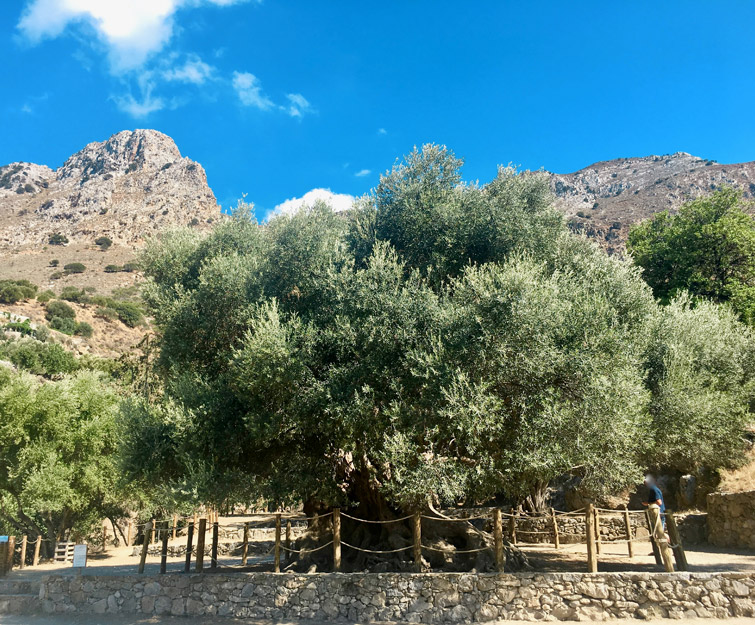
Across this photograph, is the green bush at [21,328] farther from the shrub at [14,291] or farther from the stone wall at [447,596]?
the stone wall at [447,596]

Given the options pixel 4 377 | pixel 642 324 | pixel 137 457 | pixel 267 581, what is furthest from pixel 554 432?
pixel 4 377

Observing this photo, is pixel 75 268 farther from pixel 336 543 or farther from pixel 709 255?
pixel 336 543

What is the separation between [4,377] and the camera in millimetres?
34469

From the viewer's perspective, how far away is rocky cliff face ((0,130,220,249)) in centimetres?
11806

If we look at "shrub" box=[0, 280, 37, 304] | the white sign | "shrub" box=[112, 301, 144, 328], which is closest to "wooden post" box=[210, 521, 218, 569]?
the white sign

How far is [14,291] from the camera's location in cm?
8012

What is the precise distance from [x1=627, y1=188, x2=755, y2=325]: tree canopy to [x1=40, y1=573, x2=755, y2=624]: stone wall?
70.3 feet

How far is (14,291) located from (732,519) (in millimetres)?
92467

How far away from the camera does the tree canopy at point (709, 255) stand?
30.0m

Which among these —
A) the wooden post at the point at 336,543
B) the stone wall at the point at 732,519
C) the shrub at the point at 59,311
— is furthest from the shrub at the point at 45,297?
the stone wall at the point at 732,519

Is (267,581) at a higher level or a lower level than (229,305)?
lower

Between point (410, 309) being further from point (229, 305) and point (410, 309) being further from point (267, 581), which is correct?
point (267, 581)

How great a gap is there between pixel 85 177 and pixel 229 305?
503ft

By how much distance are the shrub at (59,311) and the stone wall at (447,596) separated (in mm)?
75066
